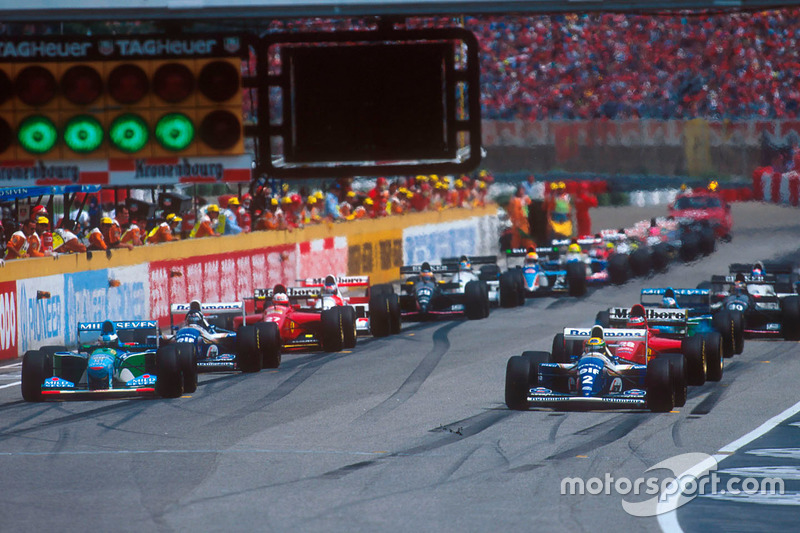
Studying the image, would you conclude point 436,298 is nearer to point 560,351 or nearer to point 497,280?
point 497,280

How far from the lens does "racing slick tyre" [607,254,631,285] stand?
28.3m

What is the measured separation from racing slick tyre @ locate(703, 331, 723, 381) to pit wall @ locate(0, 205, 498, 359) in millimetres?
8879

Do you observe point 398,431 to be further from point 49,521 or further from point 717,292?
point 717,292

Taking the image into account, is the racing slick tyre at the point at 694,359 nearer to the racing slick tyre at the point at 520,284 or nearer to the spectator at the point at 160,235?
the racing slick tyre at the point at 520,284

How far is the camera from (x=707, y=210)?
3712 cm

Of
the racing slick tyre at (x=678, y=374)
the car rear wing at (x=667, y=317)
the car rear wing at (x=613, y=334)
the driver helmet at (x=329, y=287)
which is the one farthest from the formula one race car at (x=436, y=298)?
the racing slick tyre at (x=678, y=374)

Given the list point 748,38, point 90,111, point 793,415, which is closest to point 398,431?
point 793,415

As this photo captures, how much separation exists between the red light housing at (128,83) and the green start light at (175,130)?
0.61 feet

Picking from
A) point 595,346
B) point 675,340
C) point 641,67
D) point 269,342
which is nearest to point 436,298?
point 269,342

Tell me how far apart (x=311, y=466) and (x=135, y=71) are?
514cm

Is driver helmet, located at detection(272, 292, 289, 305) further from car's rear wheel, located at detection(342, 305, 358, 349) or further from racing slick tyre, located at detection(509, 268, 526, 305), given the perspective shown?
racing slick tyre, located at detection(509, 268, 526, 305)

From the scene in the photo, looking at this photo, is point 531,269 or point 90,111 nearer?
point 90,111

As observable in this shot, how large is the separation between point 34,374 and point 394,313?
7186 millimetres

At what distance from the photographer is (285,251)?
90.6 ft
